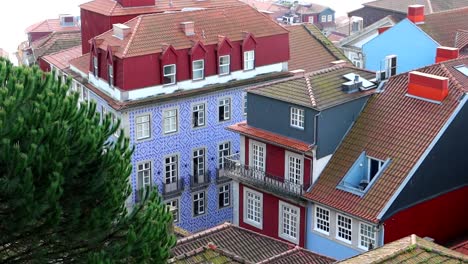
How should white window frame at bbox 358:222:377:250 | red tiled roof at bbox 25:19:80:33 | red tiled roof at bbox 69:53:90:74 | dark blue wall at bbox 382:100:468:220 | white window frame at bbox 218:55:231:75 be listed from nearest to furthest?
white window frame at bbox 358:222:377:250 < dark blue wall at bbox 382:100:468:220 < white window frame at bbox 218:55:231:75 < red tiled roof at bbox 69:53:90:74 < red tiled roof at bbox 25:19:80:33

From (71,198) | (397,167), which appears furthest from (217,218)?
(71,198)

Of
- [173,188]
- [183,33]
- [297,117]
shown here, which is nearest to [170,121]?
[173,188]

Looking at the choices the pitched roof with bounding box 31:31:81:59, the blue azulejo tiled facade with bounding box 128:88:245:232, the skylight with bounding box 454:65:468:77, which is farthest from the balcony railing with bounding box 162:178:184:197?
the pitched roof with bounding box 31:31:81:59

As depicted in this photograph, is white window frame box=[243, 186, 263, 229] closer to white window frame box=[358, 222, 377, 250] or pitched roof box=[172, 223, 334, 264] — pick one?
white window frame box=[358, 222, 377, 250]

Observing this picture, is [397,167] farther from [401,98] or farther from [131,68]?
[131,68]

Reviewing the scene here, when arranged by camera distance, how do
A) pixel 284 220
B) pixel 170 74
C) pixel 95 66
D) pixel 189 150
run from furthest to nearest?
pixel 189 150
pixel 95 66
pixel 170 74
pixel 284 220

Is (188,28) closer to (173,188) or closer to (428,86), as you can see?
(173,188)
